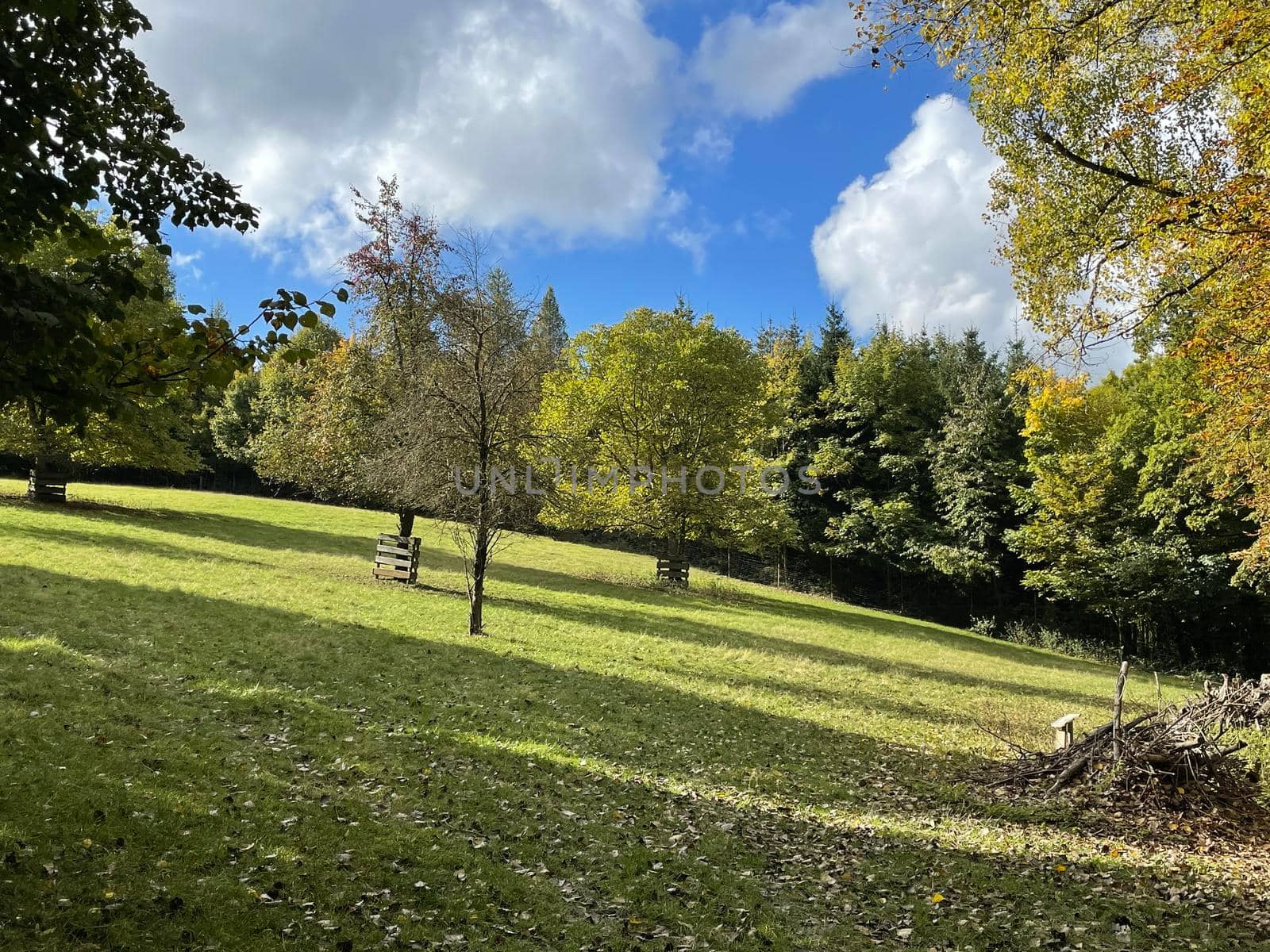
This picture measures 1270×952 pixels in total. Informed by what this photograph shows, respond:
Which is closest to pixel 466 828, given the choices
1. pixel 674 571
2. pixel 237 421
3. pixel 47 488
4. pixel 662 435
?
pixel 674 571

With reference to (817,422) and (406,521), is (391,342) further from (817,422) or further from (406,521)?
(817,422)

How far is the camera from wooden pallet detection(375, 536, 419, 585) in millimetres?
18047

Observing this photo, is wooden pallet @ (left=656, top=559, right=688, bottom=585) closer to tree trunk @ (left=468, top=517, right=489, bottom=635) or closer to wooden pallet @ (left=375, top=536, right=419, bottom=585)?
wooden pallet @ (left=375, top=536, right=419, bottom=585)

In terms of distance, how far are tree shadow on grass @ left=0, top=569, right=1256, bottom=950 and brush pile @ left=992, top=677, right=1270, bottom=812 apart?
55.6 inches

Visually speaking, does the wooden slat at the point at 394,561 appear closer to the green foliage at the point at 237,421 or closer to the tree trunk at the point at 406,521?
the tree trunk at the point at 406,521

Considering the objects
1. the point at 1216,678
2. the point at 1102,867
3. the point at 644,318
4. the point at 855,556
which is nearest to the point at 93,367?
the point at 1102,867

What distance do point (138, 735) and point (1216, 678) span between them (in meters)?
29.8

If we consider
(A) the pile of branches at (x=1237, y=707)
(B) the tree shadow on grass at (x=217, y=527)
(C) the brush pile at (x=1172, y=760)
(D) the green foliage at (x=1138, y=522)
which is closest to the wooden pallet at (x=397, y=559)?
(B) the tree shadow on grass at (x=217, y=527)

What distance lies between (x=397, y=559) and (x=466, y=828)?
43.5 ft

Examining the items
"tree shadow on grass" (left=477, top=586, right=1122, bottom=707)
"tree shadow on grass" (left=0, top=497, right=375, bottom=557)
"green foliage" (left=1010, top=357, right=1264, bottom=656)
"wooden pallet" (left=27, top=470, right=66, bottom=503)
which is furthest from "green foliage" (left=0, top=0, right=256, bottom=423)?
"green foliage" (left=1010, top=357, right=1264, bottom=656)

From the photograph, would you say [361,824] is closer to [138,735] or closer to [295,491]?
[138,735]

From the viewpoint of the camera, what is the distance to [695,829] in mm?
6246

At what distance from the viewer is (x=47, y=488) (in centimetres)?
2377

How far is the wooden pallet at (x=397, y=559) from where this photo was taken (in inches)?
711
